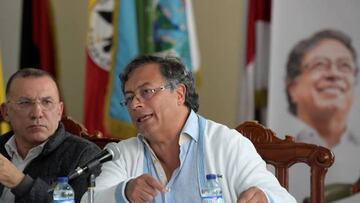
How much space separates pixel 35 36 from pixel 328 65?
1991 millimetres

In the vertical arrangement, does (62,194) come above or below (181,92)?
below

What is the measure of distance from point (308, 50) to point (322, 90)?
23cm

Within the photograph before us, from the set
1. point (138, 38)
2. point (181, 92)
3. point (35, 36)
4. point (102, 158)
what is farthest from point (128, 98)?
point (35, 36)

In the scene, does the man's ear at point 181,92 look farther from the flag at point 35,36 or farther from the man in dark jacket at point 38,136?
the flag at point 35,36

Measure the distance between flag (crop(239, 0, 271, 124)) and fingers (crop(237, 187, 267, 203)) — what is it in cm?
194

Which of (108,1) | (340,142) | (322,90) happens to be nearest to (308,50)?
(322,90)

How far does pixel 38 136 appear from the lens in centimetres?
255

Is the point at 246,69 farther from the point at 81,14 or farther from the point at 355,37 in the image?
the point at 81,14

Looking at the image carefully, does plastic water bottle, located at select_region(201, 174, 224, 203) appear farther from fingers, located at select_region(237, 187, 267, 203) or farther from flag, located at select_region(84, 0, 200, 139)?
flag, located at select_region(84, 0, 200, 139)

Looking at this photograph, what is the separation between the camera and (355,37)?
3.50 m

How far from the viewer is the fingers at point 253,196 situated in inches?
71.9

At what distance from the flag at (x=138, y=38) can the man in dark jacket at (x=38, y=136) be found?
1.23 m

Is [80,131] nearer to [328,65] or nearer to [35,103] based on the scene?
[35,103]

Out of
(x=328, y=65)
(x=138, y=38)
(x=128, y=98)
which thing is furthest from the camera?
(x=138, y=38)
